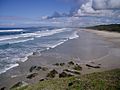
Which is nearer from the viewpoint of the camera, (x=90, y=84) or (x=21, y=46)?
(x=90, y=84)

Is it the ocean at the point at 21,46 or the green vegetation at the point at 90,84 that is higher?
the green vegetation at the point at 90,84

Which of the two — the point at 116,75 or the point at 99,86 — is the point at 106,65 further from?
the point at 99,86

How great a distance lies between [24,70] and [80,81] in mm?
9725

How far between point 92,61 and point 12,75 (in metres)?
8.66

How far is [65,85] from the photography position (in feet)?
31.7

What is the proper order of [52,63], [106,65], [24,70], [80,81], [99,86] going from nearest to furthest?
1. [99,86]
2. [80,81]
3. [24,70]
4. [106,65]
5. [52,63]

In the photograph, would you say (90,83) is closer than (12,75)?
Yes

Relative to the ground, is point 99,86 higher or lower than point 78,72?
higher

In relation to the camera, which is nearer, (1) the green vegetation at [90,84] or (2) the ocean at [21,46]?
(1) the green vegetation at [90,84]

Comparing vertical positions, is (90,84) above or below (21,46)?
above

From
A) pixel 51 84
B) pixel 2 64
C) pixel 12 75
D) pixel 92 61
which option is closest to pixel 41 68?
pixel 12 75

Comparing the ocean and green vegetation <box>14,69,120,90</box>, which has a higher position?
green vegetation <box>14,69,120,90</box>

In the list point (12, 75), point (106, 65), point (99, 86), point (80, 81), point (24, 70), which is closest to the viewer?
point (99, 86)

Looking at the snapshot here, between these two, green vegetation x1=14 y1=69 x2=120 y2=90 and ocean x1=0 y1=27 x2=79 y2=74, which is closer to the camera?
green vegetation x1=14 y1=69 x2=120 y2=90
